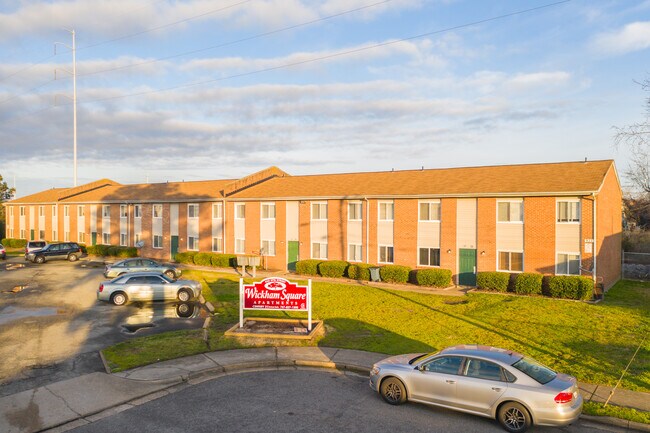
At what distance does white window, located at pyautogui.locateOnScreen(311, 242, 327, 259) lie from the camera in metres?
34.3

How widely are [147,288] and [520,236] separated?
66.8 feet

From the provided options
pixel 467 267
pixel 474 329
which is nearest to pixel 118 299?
pixel 474 329

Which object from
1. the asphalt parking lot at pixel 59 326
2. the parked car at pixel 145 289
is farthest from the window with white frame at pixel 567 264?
the parked car at pixel 145 289

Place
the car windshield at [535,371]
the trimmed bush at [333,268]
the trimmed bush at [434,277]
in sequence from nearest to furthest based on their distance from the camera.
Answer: the car windshield at [535,371]
the trimmed bush at [434,277]
the trimmed bush at [333,268]

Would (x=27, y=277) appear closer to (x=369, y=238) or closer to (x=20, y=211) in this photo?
(x=369, y=238)

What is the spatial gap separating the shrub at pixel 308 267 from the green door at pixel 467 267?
9553mm

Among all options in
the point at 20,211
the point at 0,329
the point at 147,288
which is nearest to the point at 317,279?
the point at 147,288

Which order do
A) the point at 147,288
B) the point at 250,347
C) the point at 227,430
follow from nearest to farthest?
1. the point at 227,430
2. the point at 250,347
3. the point at 147,288

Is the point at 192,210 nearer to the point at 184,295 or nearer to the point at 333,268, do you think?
A: the point at 333,268

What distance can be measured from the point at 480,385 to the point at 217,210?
1297 inches

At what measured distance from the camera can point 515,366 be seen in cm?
991

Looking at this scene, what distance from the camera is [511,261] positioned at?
27.3m

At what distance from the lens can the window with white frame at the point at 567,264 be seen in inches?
999

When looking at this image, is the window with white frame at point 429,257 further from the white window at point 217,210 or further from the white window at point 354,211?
the white window at point 217,210
